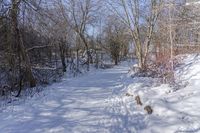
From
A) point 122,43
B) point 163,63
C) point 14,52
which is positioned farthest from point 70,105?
point 122,43

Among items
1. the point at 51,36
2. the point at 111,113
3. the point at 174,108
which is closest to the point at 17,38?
the point at 51,36

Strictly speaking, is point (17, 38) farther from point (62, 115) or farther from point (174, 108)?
point (174, 108)

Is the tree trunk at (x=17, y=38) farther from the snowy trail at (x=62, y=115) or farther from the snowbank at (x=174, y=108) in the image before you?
the snowbank at (x=174, y=108)

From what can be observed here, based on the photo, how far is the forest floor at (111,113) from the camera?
343 inches

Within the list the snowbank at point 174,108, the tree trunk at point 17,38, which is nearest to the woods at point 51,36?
the tree trunk at point 17,38

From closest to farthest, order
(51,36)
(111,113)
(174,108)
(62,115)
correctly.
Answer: (174,108), (62,115), (111,113), (51,36)

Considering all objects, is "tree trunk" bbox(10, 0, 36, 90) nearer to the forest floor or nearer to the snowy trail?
the snowy trail

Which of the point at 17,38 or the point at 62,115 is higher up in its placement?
the point at 17,38

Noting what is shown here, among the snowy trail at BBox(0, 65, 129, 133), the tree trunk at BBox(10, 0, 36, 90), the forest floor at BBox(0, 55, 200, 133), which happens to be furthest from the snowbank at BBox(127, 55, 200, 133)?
the tree trunk at BBox(10, 0, 36, 90)

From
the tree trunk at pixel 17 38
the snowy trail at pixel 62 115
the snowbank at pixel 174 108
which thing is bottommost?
the snowy trail at pixel 62 115

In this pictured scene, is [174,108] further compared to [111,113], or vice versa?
[111,113]

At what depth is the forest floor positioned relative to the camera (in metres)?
8.71

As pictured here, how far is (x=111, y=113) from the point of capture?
35.8 feet

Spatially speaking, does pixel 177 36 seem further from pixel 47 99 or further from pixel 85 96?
pixel 47 99
